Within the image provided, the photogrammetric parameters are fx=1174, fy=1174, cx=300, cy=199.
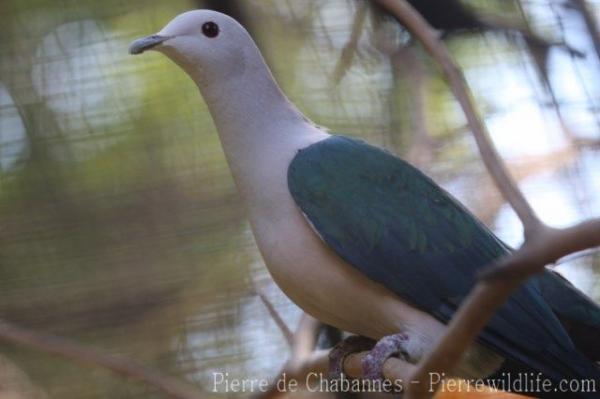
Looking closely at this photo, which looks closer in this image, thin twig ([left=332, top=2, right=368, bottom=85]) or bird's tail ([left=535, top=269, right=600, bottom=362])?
bird's tail ([left=535, top=269, right=600, bottom=362])

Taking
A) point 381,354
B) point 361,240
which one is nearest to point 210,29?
point 361,240

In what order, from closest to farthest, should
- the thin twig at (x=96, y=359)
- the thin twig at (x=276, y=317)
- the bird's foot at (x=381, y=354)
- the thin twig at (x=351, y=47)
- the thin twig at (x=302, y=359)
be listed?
the bird's foot at (x=381, y=354) < the thin twig at (x=302, y=359) < the thin twig at (x=96, y=359) < the thin twig at (x=276, y=317) < the thin twig at (x=351, y=47)

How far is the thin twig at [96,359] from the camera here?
1.79 m

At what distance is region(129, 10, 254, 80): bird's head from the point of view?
1387mm

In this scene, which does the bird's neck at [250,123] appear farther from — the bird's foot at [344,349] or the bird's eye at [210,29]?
the bird's foot at [344,349]

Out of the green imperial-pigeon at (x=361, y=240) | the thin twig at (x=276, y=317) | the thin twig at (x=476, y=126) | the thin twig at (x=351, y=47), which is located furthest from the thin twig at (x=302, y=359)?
the thin twig at (x=351, y=47)

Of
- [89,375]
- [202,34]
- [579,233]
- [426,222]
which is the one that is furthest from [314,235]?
[89,375]

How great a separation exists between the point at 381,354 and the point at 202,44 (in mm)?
420

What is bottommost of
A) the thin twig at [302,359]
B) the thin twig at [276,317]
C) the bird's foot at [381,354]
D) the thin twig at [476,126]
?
the thin twig at [276,317]


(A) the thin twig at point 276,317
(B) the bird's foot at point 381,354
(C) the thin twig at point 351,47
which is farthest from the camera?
(C) the thin twig at point 351,47

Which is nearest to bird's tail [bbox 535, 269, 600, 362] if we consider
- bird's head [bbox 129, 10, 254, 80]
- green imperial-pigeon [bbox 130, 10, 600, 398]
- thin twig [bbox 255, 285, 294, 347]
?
green imperial-pigeon [bbox 130, 10, 600, 398]

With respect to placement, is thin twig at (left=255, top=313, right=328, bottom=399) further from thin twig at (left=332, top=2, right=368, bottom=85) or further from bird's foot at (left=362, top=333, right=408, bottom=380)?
thin twig at (left=332, top=2, right=368, bottom=85)

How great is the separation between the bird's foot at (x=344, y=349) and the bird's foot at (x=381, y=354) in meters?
0.16

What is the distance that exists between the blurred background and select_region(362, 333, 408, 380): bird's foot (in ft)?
2.37
